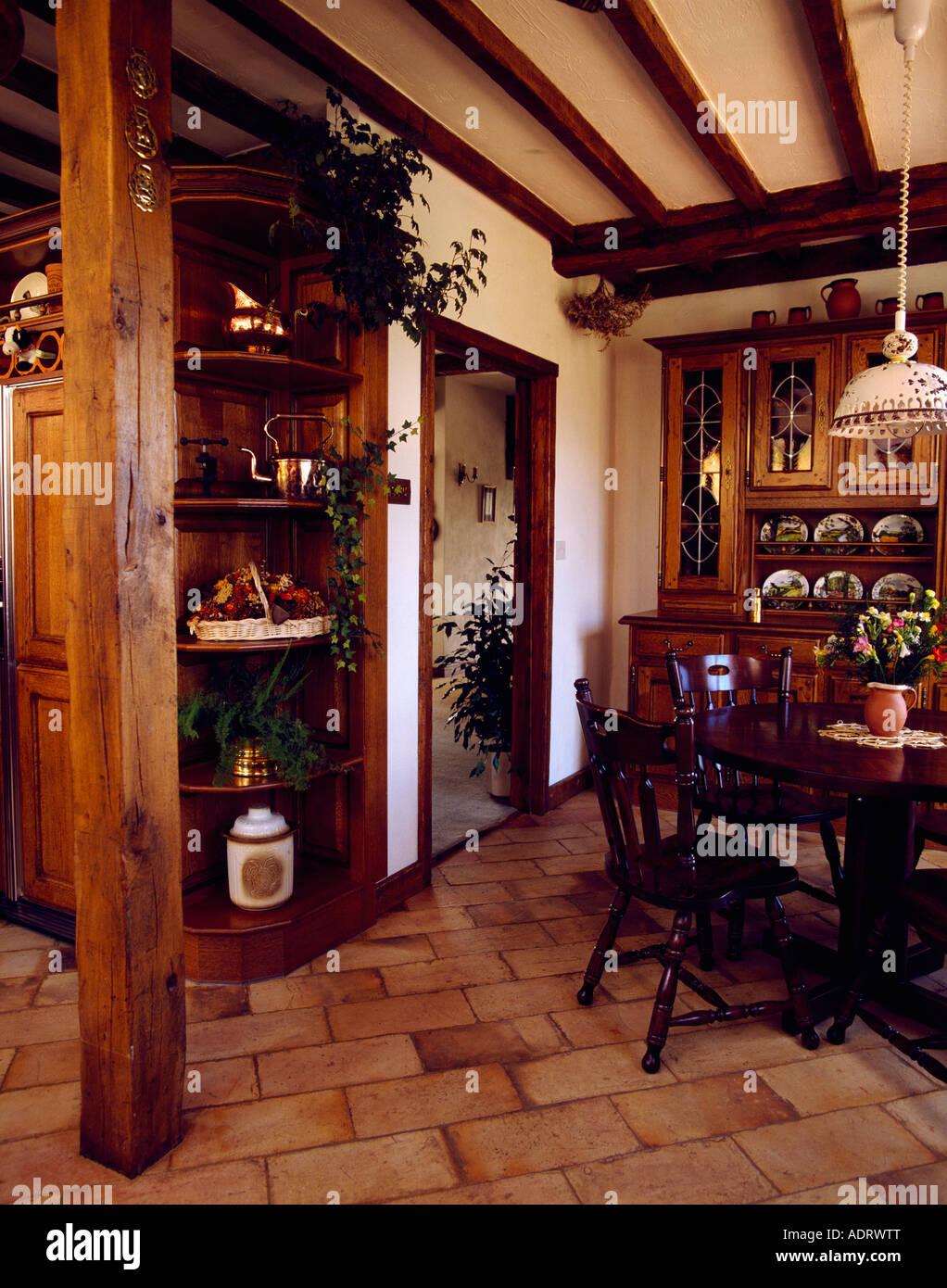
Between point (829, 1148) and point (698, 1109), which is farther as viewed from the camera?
point (698, 1109)

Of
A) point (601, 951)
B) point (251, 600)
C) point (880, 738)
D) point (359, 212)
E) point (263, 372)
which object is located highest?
point (359, 212)

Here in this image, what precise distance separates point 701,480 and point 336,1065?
3.73m

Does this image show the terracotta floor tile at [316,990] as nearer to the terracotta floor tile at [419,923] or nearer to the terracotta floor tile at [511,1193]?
the terracotta floor tile at [419,923]

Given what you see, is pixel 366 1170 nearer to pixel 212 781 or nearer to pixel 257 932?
pixel 257 932

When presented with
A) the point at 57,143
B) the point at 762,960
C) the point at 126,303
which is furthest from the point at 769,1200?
the point at 57,143

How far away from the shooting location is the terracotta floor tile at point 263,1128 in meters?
2.11

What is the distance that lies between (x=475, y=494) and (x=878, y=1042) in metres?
7.17

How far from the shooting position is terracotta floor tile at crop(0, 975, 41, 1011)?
2793 mm

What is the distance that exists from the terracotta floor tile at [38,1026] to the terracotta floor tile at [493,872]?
164cm

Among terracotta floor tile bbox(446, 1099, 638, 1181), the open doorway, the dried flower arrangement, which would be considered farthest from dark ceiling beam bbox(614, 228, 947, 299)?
terracotta floor tile bbox(446, 1099, 638, 1181)

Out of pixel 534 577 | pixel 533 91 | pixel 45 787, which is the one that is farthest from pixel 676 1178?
pixel 533 91

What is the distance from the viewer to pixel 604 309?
193 inches

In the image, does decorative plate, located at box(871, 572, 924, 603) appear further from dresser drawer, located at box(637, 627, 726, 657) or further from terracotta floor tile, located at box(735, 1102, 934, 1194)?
terracotta floor tile, located at box(735, 1102, 934, 1194)

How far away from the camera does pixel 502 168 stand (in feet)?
13.0
